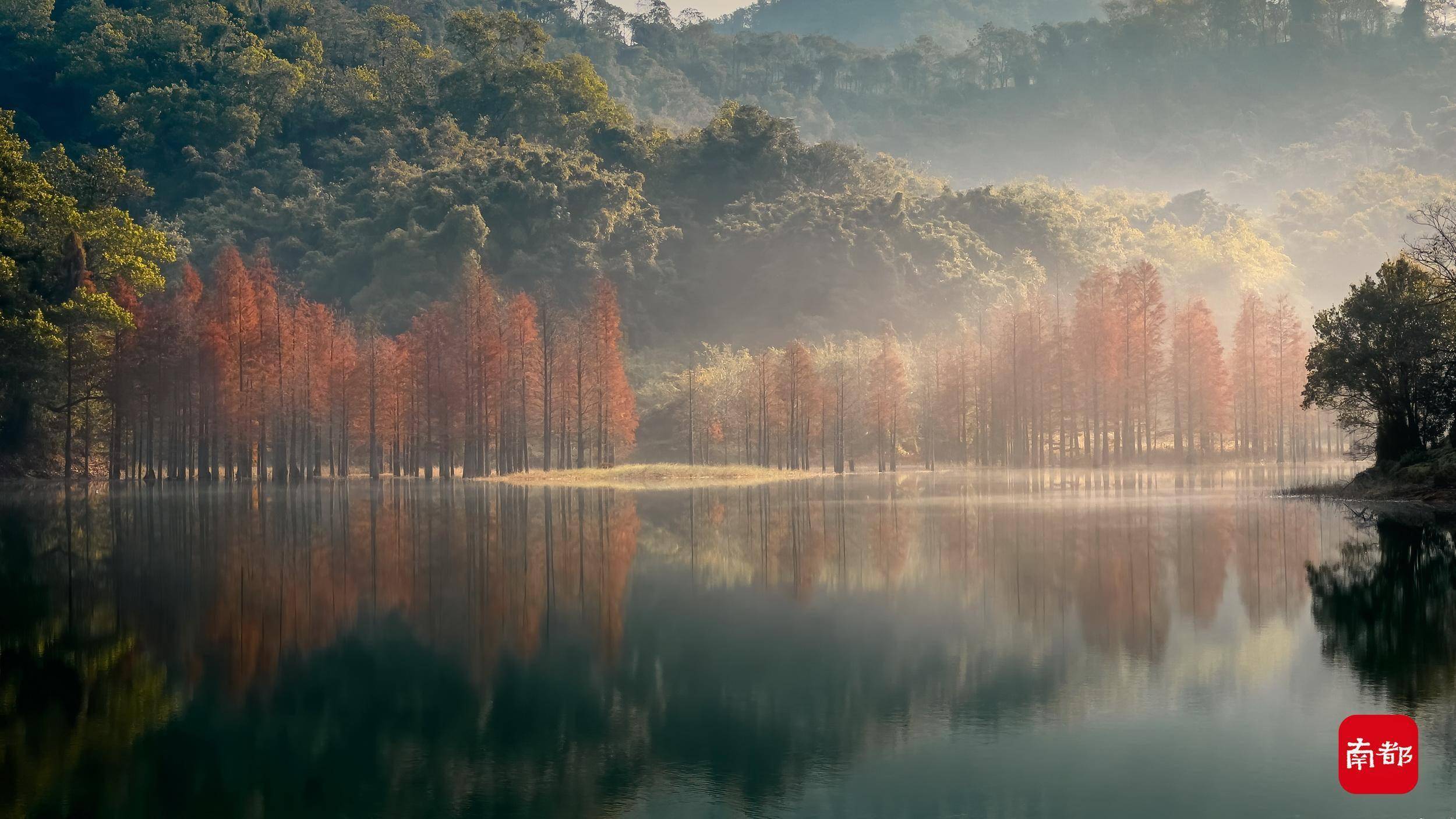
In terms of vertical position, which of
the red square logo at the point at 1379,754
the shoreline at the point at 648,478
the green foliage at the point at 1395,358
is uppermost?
the green foliage at the point at 1395,358

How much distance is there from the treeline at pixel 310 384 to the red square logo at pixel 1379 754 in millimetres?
73237

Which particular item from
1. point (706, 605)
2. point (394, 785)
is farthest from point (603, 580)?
point (394, 785)

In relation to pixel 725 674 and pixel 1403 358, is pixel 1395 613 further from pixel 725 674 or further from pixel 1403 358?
pixel 1403 358

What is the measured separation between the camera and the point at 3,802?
12.1m

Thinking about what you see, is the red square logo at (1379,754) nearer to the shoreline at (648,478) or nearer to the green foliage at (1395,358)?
the green foliage at (1395,358)

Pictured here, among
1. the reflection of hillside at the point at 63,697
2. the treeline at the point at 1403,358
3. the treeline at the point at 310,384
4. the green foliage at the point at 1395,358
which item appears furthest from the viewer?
the treeline at the point at 310,384

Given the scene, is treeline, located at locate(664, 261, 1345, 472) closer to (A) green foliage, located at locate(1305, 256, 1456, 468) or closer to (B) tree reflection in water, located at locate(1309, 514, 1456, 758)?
(A) green foliage, located at locate(1305, 256, 1456, 468)

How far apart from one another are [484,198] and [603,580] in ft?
474

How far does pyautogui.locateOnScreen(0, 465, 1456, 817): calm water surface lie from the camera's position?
12742mm

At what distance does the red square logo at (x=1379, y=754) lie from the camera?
1266 centimetres

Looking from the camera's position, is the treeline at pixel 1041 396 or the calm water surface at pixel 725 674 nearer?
the calm water surface at pixel 725 674

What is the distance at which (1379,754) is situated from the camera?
527 inches

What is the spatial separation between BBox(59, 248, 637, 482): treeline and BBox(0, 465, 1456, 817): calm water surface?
47.4 meters

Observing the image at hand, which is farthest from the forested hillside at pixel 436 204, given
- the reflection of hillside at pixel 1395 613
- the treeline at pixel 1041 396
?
the reflection of hillside at pixel 1395 613
